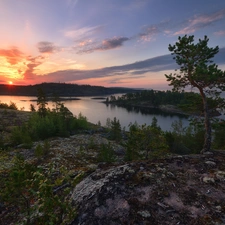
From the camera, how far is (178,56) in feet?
52.5

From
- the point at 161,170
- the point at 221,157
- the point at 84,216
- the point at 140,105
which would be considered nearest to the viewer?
the point at 84,216

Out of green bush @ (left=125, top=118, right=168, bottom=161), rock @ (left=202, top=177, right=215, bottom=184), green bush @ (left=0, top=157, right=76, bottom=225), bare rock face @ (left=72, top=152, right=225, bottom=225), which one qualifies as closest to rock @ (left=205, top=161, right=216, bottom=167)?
bare rock face @ (left=72, top=152, right=225, bottom=225)

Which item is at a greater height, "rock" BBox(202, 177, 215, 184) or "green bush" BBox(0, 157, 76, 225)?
"green bush" BBox(0, 157, 76, 225)

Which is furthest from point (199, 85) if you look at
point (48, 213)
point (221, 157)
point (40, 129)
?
point (40, 129)

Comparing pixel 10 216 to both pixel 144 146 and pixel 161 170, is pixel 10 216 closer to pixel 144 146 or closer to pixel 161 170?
pixel 161 170

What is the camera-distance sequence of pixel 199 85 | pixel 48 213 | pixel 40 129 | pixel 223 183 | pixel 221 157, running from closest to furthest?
pixel 48 213, pixel 223 183, pixel 221 157, pixel 199 85, pixel 40 129

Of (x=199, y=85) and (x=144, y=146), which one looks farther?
(x=144, y=146)

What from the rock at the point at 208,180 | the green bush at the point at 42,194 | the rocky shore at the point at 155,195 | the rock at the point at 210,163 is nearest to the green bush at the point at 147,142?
the rocky shore at the point at 155,195

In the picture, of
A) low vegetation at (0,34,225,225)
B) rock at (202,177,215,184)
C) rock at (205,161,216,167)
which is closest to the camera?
→ low vegetation at (0,34,225,225)

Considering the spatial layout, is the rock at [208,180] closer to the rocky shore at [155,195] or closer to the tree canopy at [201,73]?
the rocky shore at [155,195]

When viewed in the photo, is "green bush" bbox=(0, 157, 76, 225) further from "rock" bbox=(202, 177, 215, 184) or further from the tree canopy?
the tree canopy

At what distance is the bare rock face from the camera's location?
626 centimetres

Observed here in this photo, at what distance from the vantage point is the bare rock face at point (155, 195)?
20.5ft

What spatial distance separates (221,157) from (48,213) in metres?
11.9
